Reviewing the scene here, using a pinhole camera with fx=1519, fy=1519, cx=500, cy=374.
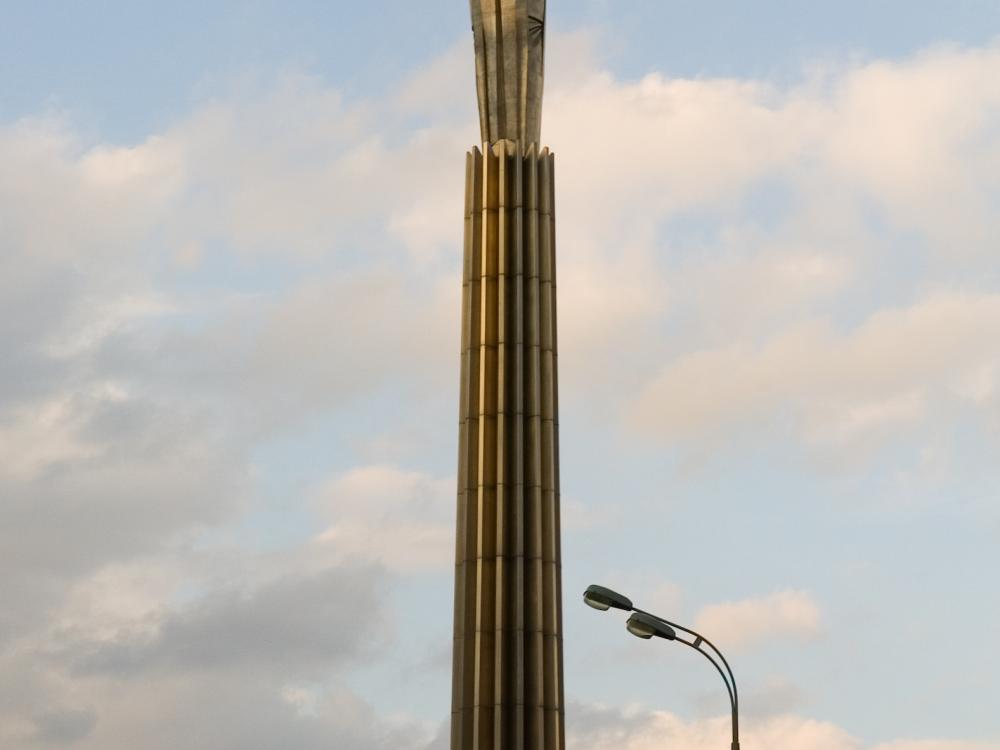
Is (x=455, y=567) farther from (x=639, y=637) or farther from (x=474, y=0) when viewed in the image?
(x=474, y=0)

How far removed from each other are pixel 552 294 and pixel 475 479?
5537 millimetres

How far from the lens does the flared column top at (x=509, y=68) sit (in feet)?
135

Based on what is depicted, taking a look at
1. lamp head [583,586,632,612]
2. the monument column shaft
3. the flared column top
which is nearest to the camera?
lamp head [583,586,632,612]

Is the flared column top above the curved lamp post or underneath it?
above

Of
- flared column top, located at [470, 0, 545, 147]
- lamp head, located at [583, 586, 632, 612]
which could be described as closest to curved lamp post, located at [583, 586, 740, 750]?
lamp head, located at [583, 586, 632, 612]

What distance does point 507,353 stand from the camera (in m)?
39.2

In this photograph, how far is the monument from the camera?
120 ft

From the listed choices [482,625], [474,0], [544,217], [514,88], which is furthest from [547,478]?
[474,0]

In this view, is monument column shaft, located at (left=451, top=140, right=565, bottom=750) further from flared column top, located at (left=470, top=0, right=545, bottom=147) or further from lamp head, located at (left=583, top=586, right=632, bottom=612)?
lamp head, located at (left=583, top=586, right=632, bottom=612)

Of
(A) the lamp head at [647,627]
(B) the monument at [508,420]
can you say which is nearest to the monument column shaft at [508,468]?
(B) the monument at [508,420]

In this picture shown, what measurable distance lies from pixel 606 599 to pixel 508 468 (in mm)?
7861

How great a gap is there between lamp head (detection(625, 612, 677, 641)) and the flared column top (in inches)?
597

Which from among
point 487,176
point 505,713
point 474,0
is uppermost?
point 474,0

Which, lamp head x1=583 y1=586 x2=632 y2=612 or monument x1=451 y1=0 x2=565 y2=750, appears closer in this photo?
lamp head x1=583 y1=586 x2=632 y2=612
